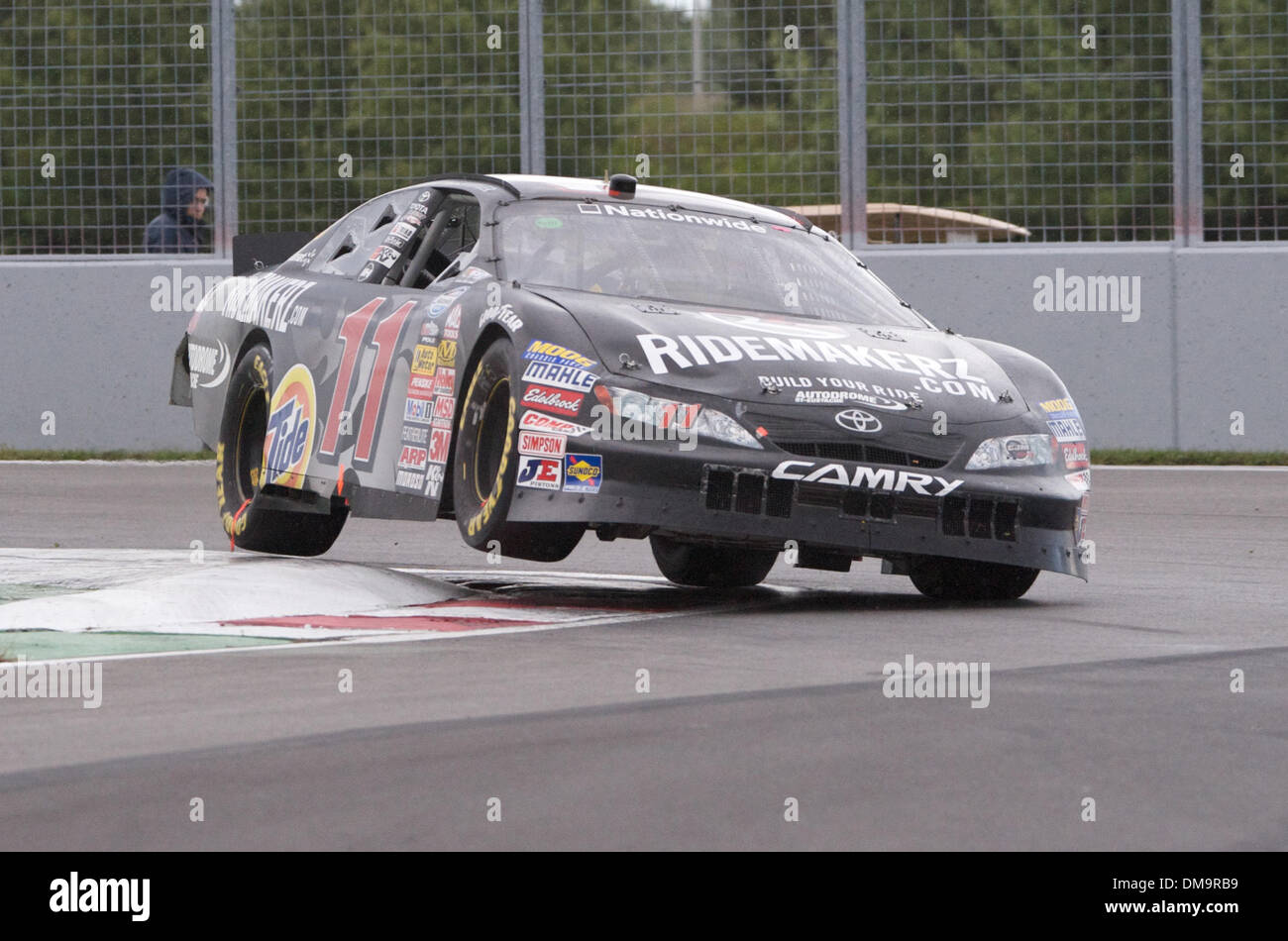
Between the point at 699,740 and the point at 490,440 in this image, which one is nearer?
the point at 699,740

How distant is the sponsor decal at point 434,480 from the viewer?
8195mm

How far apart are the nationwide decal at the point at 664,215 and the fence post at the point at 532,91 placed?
838cm

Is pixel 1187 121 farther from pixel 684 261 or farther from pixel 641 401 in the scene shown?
pixel 641 401

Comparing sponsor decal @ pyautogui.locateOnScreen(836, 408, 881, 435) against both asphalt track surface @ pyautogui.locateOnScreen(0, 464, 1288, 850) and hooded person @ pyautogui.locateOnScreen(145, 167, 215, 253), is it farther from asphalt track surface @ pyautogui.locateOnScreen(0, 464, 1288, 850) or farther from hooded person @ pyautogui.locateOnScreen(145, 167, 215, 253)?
hooded person @ pyautogui.locateOnScreen(145, 167, 215, 253)

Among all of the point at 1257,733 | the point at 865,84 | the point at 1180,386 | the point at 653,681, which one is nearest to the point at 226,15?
the point at 865,84

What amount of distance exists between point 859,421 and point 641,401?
755mm

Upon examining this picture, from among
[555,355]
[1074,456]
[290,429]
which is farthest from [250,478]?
[1074,456]

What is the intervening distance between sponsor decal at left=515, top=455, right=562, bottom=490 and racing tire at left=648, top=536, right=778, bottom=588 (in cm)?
185

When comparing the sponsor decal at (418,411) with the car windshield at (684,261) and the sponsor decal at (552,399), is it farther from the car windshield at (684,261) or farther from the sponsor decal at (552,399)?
the sponsor decal at (552,399)

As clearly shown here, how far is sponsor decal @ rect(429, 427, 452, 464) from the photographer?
8180 millimetres

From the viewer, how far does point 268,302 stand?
32.6 feet

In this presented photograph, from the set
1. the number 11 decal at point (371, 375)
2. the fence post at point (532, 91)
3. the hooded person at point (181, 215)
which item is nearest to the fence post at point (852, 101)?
the fence post at point (532, 91)

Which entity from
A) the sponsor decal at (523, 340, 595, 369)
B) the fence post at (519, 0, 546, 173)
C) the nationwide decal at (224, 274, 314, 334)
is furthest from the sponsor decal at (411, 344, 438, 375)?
the fence post at (519, 0, 546, 173)
